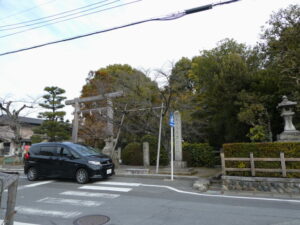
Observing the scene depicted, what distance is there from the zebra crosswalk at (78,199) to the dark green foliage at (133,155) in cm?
642

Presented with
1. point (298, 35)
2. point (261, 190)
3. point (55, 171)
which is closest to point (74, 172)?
point (55, 171)

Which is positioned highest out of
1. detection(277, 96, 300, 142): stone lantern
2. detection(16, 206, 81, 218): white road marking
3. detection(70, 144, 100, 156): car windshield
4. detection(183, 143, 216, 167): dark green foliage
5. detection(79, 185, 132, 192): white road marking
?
detection(277, 96, 300, 142): stone lantern

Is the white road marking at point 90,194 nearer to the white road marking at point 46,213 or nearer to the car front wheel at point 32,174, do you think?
the white road marking at point 46,213

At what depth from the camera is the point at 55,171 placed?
802cm

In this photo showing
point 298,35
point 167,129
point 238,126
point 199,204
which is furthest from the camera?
point 238,126

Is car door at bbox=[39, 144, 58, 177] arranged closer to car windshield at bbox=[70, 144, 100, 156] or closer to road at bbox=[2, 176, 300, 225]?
car windshield at bbox=[70, 144, 100, 156]

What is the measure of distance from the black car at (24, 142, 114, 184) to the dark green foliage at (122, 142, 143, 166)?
583cm

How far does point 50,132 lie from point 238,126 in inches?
656

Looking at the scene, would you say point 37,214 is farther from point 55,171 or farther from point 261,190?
point 261,190

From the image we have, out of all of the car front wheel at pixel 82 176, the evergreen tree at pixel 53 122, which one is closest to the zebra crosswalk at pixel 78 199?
the car front wheel at pixel 82 176

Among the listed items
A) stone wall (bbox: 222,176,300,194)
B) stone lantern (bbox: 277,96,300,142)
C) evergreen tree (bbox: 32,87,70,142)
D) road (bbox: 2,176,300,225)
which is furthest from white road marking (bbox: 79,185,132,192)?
evergreen tree (bbox: 32,87,70,142)

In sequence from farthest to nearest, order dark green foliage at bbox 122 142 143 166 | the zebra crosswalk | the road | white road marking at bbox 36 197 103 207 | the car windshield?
dark green foliage at bbox 122 142 143 166 → the car windshield → white road marking at bbox 36 197 103 207 → the zebra crosswalk → the road

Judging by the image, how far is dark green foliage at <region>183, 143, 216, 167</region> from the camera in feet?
39.0

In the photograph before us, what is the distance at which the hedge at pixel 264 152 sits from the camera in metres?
6.08
